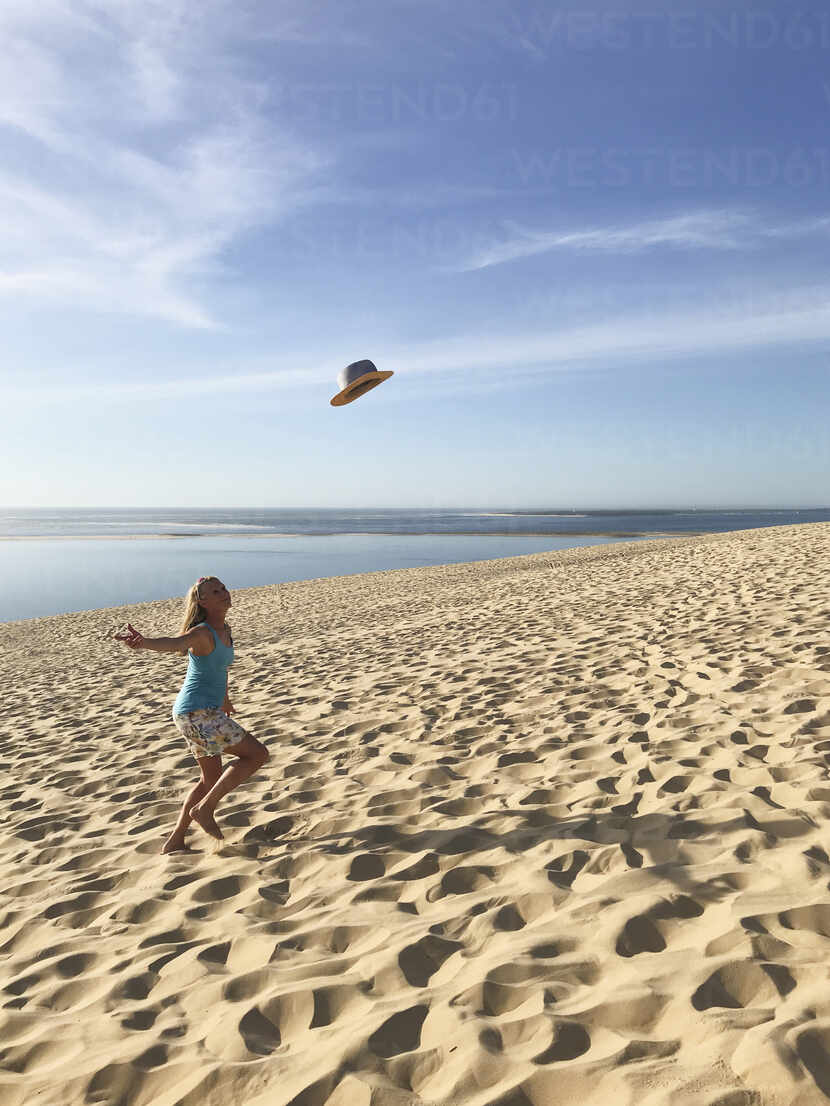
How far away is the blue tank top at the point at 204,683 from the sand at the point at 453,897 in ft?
2.85

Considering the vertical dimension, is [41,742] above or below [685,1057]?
below

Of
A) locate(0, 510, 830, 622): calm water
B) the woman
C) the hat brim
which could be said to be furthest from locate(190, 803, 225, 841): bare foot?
locate(0, 510, 830, 622): calm water

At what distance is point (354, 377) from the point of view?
16.9ft

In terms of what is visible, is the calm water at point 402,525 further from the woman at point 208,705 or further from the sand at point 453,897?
the woman at point 208,705

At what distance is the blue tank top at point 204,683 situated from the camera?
4164 mm

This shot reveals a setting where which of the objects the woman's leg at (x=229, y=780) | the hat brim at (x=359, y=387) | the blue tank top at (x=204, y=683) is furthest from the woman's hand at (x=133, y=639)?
the hat brim at (x=359, y=387)

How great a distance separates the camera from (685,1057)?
213cm

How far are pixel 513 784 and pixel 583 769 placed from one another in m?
0.49

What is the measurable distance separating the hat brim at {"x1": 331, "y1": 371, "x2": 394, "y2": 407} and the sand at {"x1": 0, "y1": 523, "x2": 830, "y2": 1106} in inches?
109

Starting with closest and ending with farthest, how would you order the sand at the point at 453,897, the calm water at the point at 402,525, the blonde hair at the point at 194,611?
the sand at the point at 453,897, the blonde hair at the point at 194,611, the calm water at the point at 402,525

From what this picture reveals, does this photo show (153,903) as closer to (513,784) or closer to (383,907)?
(383,907)

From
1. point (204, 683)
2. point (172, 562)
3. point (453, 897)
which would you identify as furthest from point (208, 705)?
point (172, 562)

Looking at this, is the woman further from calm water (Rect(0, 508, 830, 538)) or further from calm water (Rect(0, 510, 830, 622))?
calm water (Rect(0, 508, 830, 538))

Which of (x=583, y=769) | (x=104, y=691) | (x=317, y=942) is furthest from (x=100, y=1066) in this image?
(x=104, y=691)
